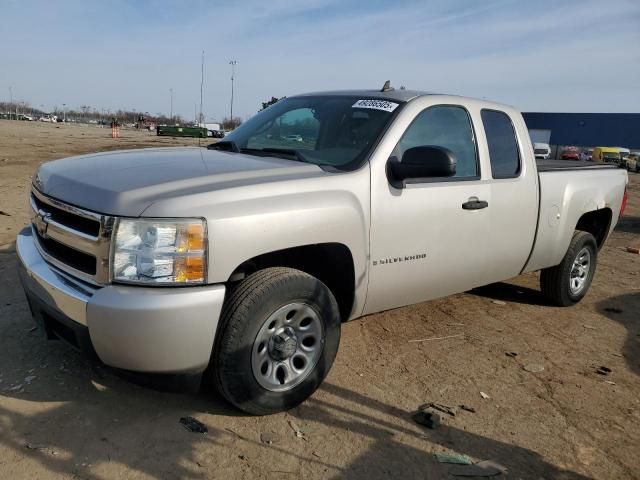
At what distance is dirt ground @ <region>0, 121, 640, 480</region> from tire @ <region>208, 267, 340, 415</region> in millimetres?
179

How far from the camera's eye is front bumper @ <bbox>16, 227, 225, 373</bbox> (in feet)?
8.22

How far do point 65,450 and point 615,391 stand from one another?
11.1ft

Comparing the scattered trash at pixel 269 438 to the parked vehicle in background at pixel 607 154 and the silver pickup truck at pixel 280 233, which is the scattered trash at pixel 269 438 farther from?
the parked vehicle in background at pixel 607 154

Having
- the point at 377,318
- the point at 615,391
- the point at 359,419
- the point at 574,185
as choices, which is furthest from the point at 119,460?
the point at 574,185

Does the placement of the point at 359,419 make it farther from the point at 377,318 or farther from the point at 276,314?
the point at 377,318

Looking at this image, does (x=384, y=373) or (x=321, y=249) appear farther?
(x=384, y=373)

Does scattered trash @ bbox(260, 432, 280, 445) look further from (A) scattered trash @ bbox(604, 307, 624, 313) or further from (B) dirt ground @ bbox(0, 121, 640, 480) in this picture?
(A) scattered trash @ bbox(604, 307, 624, 313)

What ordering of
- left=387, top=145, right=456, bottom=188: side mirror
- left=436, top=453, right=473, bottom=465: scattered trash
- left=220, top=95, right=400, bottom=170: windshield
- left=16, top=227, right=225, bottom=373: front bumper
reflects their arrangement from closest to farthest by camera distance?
left=16, top=227, right=225, bottom=373: front bumper
left=436, top=453, right=473, bottom=465: scattered trash
left=387, top=145, right=456, bottom=188: side mirror
left=220, top=95, right=400, bottom=170: windshield

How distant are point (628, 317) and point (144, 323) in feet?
15.4

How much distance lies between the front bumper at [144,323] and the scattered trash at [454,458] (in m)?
1.29

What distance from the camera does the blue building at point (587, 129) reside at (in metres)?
58.7

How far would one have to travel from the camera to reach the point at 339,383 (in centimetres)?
351

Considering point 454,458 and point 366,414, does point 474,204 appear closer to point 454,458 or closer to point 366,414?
point 366,414

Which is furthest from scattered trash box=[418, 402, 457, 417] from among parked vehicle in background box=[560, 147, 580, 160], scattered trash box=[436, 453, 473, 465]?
parked vehicle in background box=[560, 147, 580, 160]
